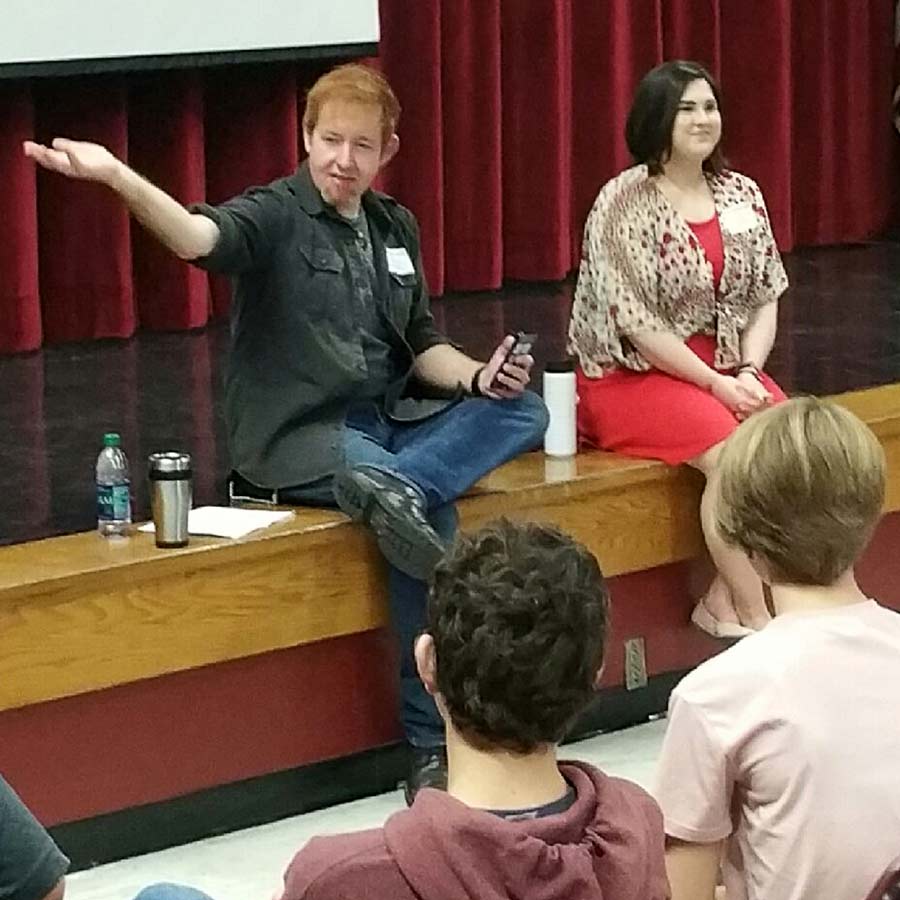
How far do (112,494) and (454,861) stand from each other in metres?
1.69

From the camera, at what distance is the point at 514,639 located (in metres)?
1.41

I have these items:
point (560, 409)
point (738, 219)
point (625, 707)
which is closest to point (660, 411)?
point (560, 409)

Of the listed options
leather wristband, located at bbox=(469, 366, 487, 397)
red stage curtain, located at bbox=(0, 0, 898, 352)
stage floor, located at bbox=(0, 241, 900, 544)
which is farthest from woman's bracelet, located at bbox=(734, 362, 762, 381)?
A: red stage curtain, located at bbox=(0, 0, 898, 352)

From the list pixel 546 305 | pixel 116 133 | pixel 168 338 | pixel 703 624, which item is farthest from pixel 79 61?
pixel 703 624

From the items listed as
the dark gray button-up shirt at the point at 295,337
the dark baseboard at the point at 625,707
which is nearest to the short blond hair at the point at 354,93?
the dark gray button-up shirt at the point at 295,337

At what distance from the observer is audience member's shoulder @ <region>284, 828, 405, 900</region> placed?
1358mm

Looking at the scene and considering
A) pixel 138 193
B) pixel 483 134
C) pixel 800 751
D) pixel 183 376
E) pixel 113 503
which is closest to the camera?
pixel 800 751

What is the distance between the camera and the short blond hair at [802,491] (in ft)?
5.36

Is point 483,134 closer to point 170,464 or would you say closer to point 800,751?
point 170,464

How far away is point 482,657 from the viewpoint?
1400 mm

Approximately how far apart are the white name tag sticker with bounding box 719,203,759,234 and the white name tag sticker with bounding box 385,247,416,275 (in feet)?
1.98

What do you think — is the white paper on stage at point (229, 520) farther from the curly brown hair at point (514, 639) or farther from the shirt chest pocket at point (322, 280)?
the curly brown hair at point (514, 639)

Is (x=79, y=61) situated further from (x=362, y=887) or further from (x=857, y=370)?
(x=362, y=887)

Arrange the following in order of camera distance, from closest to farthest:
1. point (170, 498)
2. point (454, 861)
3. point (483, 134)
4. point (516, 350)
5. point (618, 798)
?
1. point (454, 861)
2. point (618, 798)
3. point (170, 498)
4. point (516, 350)
5. point (483, 134)
